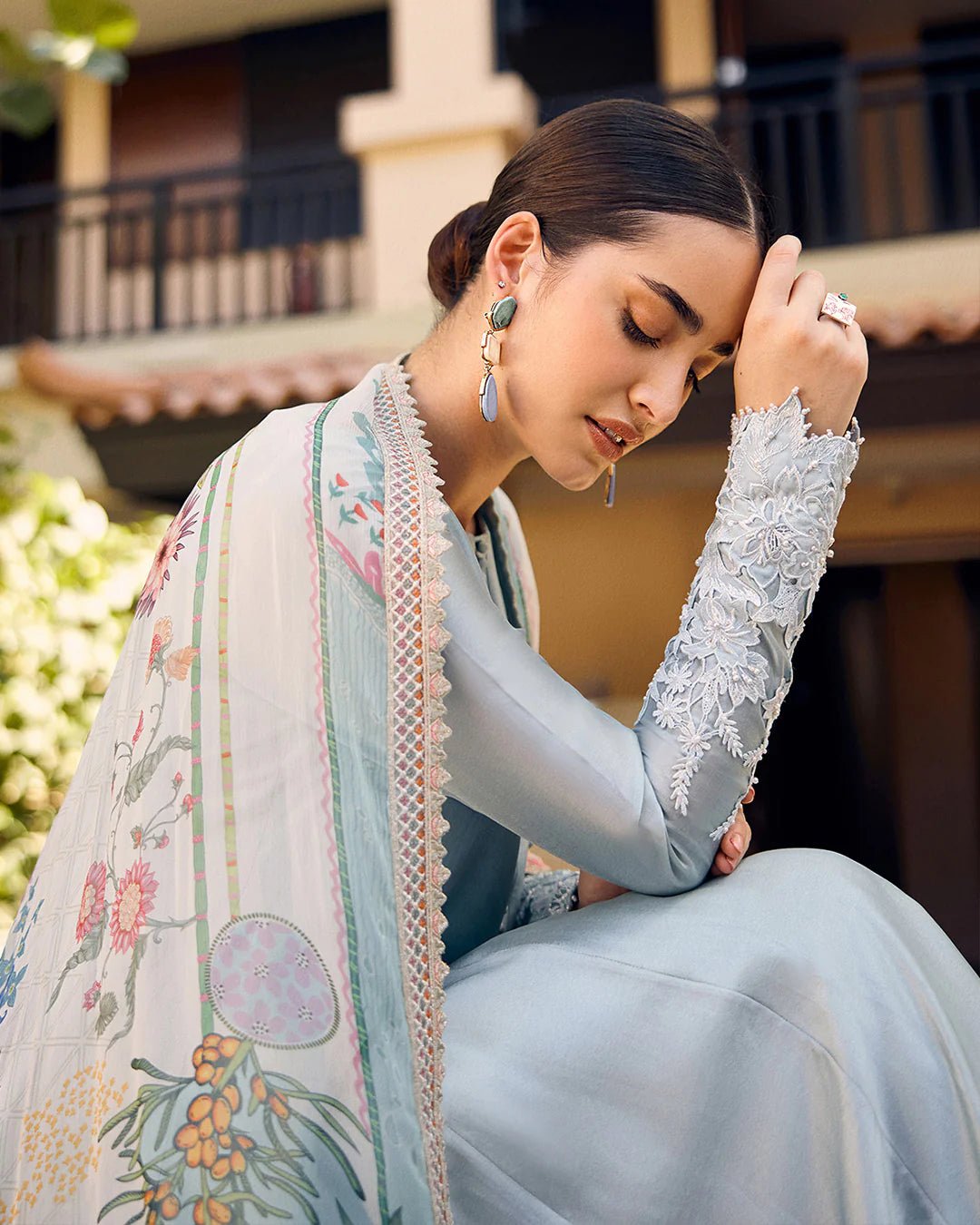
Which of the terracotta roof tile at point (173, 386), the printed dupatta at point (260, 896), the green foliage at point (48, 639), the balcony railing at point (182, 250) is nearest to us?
the printed dupatta at point (260, 896)

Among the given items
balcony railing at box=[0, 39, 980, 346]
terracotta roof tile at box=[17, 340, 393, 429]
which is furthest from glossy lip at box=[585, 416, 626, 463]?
balcony railing at box=[0, 39, 980, 346]

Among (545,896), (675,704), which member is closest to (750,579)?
(675,704)

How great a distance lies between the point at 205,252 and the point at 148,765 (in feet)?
23.6

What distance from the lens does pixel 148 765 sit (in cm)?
113

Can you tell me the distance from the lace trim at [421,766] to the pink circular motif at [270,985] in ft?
0.27

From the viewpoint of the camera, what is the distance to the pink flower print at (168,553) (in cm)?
123

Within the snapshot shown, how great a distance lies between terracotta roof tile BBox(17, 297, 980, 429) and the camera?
4.81 m

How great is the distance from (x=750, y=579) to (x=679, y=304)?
0.28m

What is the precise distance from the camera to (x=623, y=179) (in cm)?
134

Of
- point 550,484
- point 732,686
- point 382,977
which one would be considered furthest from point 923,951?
point 550,484

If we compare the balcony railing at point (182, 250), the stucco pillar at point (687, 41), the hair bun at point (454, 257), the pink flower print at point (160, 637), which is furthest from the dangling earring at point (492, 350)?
the stucco pillar at point (687, 41)

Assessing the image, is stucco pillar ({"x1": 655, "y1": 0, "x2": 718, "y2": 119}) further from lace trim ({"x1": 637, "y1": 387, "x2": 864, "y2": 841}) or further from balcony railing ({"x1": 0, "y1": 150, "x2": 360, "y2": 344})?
lace trim ({"x1": 637, "y1": 387, "x2": 864, "y2": 841})

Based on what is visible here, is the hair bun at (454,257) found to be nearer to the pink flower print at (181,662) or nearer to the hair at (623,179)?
the hair at (623,179)

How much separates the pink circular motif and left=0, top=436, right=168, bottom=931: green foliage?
3117 mm
